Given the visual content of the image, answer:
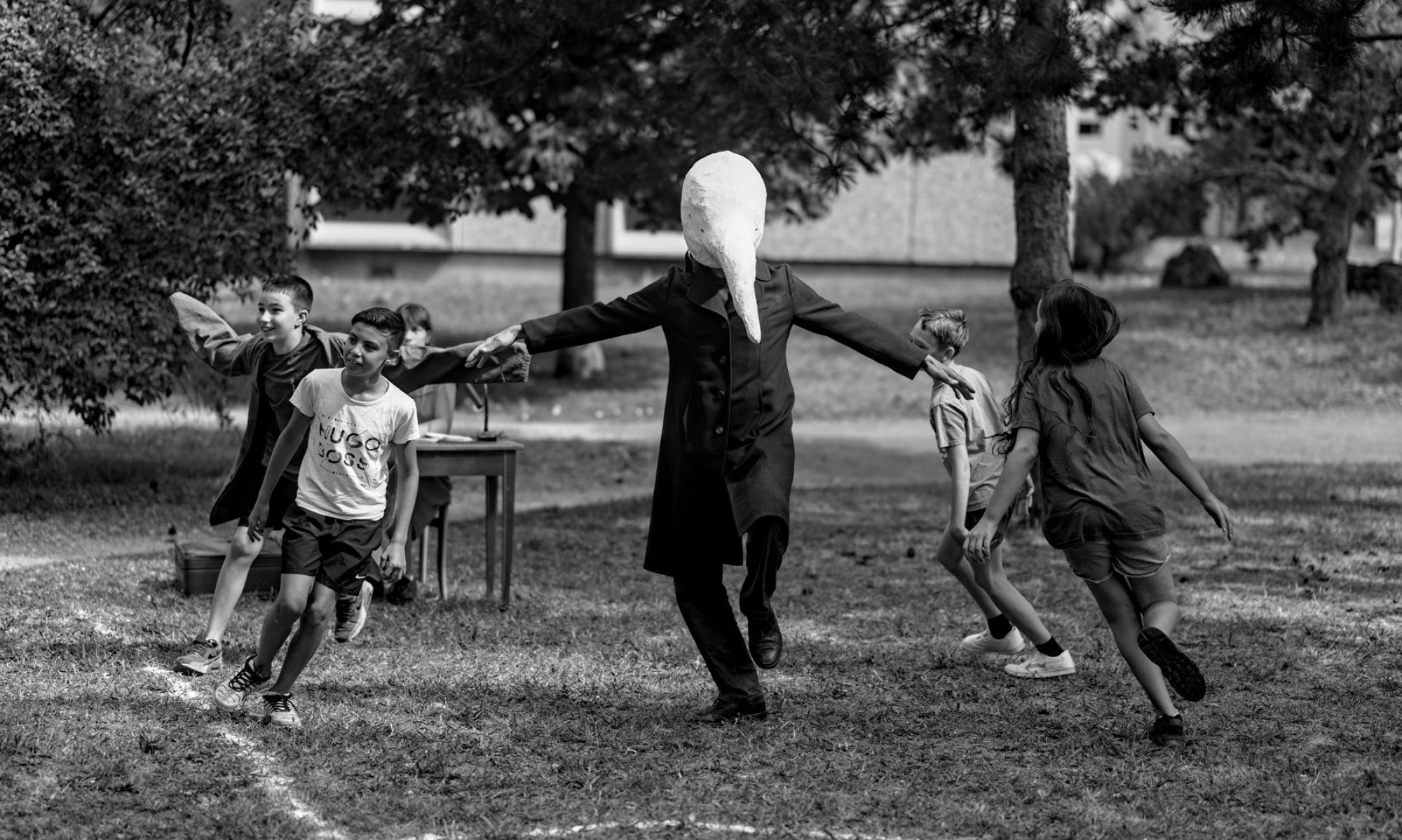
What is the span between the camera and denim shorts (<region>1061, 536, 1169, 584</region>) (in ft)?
17.5

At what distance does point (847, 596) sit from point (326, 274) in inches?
723

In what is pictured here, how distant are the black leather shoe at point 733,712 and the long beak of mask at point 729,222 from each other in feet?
4.45

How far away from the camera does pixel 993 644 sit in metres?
6.76

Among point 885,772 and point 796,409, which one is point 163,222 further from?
point 796,409

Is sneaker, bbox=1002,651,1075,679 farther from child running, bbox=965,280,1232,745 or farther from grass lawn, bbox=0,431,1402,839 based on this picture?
child running, bbox=965,280,1232,745

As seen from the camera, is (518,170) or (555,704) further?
(518,170)

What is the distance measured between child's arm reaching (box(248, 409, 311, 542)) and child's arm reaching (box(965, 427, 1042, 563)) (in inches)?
94.6

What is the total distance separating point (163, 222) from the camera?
33.3 feet

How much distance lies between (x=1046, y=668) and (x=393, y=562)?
2.68 metres

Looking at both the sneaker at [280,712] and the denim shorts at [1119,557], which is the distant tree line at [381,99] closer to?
the denim shorts at [1119,557]

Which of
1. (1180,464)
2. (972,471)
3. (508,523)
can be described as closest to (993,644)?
(972,471)

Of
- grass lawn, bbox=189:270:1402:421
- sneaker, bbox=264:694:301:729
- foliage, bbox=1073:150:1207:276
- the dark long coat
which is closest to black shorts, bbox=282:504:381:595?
sneaker, bbox=264:694:301:729

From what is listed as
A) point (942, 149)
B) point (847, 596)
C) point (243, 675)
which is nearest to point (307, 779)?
point (243, 675)

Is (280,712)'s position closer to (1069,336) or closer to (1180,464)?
(1069,336)
